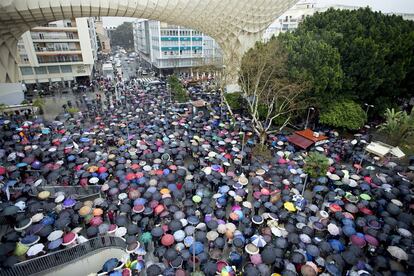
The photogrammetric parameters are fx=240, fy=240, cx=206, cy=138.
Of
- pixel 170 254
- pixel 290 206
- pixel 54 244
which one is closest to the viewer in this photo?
pixel 170 254

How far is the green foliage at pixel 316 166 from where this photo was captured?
18.1 metres

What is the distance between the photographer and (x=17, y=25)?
30.2 meters

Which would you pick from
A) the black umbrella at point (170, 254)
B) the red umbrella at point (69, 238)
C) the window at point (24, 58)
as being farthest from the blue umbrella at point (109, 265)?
the window at point (24, 58)

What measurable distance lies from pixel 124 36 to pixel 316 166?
126m

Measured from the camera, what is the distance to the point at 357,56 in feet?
83.6

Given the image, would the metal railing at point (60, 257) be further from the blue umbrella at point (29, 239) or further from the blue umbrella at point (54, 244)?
the blue umbrella at point (29, 239)

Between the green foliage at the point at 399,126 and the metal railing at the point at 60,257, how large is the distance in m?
26.7

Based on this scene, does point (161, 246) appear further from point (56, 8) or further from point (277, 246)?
point (56, 8)

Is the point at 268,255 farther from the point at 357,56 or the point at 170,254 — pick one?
the point at 357,56

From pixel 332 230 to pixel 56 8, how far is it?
113 ft

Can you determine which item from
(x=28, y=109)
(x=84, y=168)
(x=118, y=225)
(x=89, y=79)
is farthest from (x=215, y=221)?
(x=89, y=79)

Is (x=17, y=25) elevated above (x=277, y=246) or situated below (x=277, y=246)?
above

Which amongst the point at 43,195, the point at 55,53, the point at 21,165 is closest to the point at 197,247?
the point at 43,195

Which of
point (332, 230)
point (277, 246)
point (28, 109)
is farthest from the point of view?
point (28, 109)
